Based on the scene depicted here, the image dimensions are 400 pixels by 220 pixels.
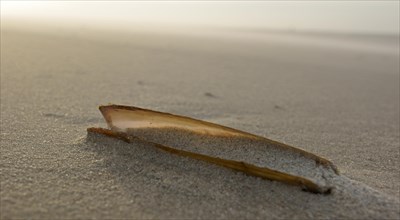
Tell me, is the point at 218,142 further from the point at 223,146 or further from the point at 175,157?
the point at 175,157

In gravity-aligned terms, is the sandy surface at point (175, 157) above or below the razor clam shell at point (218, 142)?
below

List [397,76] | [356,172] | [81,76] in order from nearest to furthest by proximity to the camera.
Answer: [356,172]
[81,76]
[397,76]

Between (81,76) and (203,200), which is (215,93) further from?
(203,200)

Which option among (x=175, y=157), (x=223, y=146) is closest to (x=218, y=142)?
(x=223, y=146)

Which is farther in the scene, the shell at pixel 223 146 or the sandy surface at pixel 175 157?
the shell at pixel 223 146

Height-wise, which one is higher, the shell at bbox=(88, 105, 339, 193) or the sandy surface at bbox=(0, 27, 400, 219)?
the shell at bbox=(88, 105, 339, 193)

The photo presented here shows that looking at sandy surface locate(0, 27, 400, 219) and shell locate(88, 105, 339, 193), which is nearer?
sandy surface locate(0, 27, 400, 219)

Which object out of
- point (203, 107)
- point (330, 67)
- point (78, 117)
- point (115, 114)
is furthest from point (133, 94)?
point (330, 67)

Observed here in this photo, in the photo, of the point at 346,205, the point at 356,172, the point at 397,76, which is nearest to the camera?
the point at 346,205
